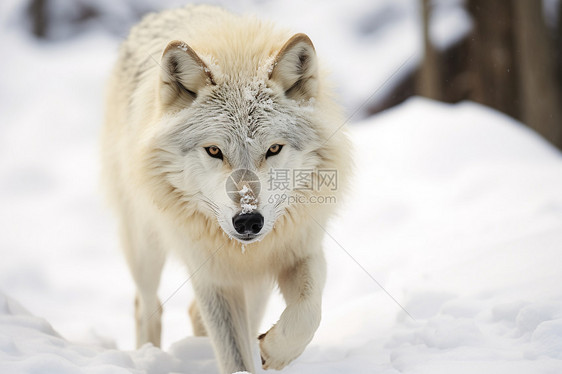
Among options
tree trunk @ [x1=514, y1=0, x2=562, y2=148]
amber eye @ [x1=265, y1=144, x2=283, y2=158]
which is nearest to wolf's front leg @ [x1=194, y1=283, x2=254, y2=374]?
amber eye @ [x1=265, y1=144, x2=283, y2=158]

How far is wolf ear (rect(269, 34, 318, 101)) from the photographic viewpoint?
298 cm

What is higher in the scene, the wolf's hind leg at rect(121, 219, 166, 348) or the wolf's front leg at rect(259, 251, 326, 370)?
the wolf's hind leg at rect(121, 219, 166, 348)

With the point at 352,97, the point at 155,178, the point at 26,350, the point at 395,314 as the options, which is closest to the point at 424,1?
the point at 352,97

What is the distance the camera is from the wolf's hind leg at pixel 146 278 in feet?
14.5

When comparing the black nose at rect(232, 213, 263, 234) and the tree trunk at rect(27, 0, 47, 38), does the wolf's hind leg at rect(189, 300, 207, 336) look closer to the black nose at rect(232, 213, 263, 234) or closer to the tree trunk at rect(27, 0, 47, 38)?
the black nose at rect(232, 213, 263, 234)

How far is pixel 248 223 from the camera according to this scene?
2.69m

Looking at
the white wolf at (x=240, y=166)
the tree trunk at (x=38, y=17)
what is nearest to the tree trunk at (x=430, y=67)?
the white wolf at (x=240, y=166)

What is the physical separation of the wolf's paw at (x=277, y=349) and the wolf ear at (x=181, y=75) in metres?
1.29

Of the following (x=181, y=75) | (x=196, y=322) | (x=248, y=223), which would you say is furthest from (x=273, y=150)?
(x=196, y=322)

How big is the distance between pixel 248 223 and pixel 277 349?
707 millimetres

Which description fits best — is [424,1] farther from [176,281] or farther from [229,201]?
[229,201]

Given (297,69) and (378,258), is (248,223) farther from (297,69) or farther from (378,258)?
(378,258)

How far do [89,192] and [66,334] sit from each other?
488 cm

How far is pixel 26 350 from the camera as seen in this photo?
284 centimetres
